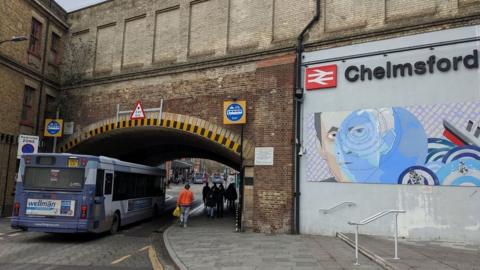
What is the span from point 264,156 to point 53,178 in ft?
22.8

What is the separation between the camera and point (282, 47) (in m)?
14.5

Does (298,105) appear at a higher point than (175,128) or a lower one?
higher

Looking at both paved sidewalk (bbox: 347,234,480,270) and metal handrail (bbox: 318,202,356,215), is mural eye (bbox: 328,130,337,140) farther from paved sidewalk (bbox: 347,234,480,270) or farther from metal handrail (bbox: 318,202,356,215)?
paved sidewalk (bbox: 347,234,480,270)

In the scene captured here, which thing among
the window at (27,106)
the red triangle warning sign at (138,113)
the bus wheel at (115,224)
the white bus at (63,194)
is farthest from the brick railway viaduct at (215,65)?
the white bus at (63,194)

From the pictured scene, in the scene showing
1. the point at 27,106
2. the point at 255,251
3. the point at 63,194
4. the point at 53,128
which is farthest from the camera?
the point at 53,128

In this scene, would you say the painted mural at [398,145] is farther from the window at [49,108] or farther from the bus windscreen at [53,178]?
the window at [49,108]

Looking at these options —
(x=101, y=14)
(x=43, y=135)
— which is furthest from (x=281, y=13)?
(x=43, y=135)

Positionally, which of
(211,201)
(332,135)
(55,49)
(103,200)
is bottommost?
(211,201)

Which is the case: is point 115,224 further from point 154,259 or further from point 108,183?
point 154,259

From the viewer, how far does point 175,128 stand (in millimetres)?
16578

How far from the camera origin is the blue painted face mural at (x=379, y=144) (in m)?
11.9

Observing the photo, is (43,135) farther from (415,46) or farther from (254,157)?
(415,46)

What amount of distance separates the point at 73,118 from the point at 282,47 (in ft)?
36.8

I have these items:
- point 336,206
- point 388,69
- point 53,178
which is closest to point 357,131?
point 388,69
